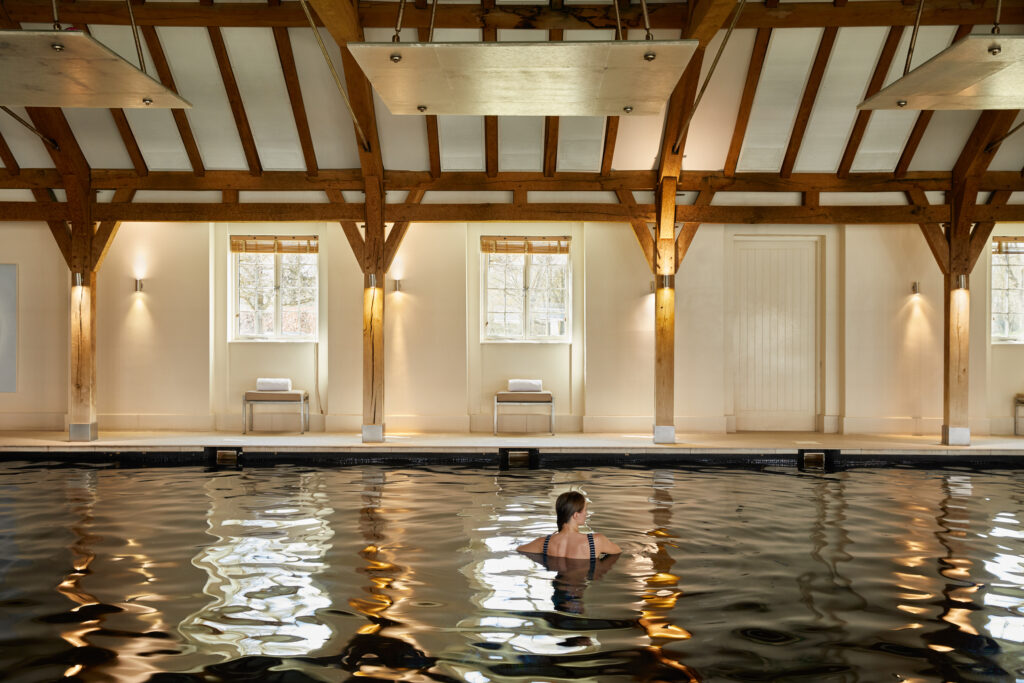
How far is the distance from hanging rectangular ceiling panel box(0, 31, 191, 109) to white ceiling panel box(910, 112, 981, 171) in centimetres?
911

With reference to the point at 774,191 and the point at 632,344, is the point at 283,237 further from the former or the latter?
the point at 774,191

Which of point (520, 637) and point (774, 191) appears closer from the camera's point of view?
point (520, 637)

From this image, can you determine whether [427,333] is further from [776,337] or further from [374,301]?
[776,337]

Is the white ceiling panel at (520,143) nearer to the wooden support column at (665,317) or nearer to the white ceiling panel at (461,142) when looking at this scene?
the white ceiling panel at (461,142)

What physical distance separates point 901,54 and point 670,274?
149 inches

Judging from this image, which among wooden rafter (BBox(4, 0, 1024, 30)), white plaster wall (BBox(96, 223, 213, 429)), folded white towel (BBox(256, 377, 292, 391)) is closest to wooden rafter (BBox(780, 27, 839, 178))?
wooden rafter (BBox(4, 0, 1024, 30))

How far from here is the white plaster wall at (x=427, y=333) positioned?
40.8 ft

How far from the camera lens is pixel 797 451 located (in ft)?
32.6

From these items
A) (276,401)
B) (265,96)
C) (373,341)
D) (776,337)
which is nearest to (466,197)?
(373,341)

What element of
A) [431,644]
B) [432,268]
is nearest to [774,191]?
[432,268]

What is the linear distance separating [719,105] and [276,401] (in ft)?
24.2

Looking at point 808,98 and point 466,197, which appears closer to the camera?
point 808,98

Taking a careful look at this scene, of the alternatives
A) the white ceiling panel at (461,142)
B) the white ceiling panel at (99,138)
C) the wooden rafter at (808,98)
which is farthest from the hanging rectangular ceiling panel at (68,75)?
the wooden rafter at (808,98)

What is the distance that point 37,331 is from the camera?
40.8ft
